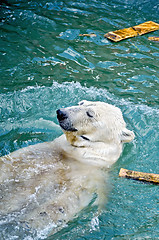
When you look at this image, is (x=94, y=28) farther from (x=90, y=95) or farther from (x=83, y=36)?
(x=90, y=95)

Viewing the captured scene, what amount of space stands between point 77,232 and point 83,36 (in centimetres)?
582

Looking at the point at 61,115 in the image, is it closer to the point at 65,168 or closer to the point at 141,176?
the point at 65,168

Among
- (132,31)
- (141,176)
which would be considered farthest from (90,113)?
(132,31)

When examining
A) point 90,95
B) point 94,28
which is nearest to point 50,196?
point 90,95

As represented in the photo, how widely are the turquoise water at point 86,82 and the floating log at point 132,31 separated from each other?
18 cm

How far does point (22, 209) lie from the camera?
353cm

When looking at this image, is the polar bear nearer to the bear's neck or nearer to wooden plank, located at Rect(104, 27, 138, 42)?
the bear's neck

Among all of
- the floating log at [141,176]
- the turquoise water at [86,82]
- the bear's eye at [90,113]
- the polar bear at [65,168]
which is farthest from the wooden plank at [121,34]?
the floating log at [141,176]

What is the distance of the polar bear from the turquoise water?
181mm

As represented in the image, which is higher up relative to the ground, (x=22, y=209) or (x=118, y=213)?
(x=22, y=209)

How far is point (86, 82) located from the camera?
666 cm

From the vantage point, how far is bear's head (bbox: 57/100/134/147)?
392 centimetres

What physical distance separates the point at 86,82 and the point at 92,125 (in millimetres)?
2797

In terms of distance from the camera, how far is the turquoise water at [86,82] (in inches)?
153
